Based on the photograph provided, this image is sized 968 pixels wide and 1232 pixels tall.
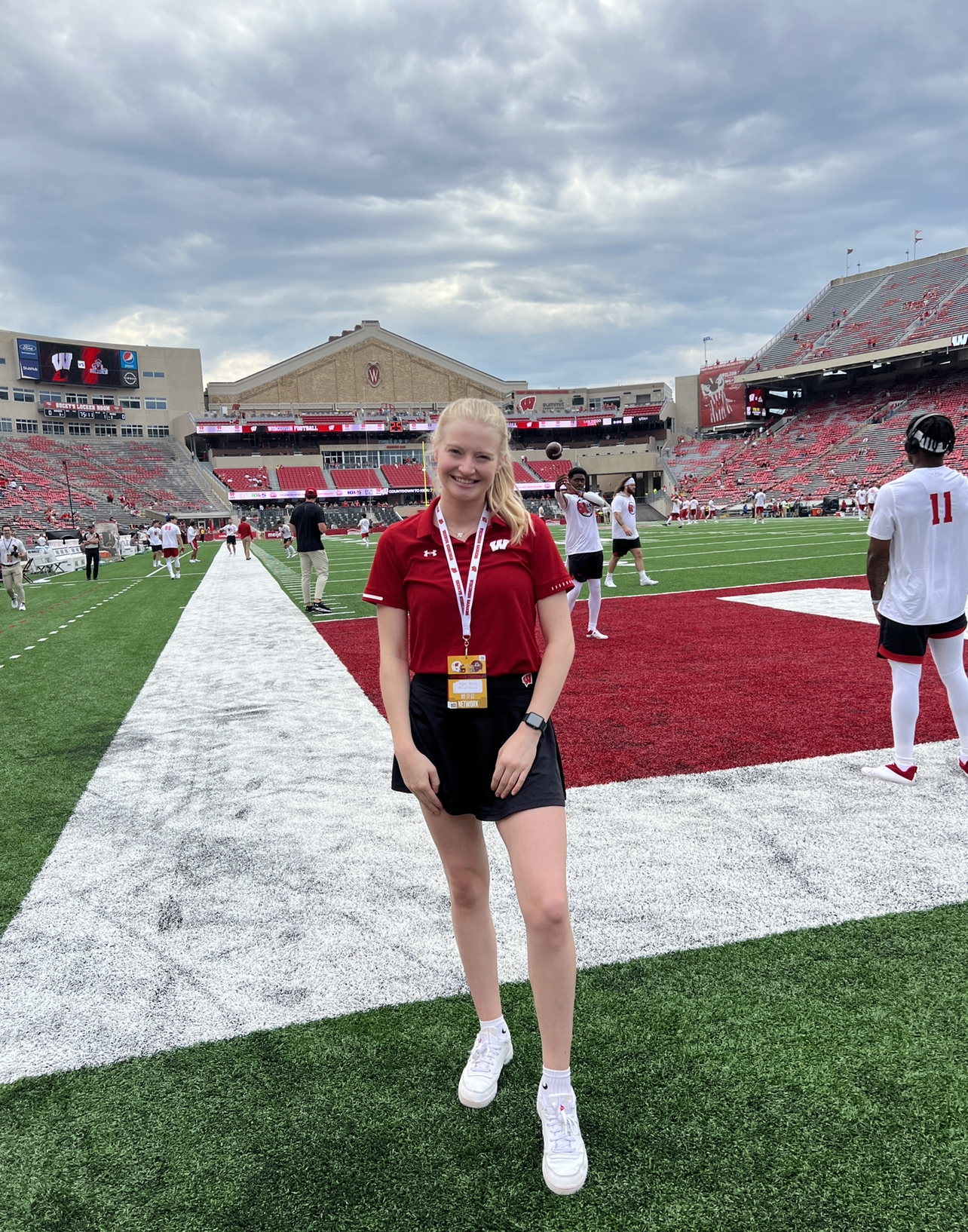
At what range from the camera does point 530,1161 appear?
6.84ft

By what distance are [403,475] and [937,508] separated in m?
74.0

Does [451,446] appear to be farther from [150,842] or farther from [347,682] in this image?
[347,682]

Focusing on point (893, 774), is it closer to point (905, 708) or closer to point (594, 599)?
point (905, 708)

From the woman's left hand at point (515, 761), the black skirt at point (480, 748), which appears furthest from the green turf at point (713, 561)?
the woman's left hand at point (515, 761)

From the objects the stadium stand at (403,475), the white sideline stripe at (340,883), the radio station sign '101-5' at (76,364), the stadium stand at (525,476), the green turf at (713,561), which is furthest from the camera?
the stadium stand at (525,476)

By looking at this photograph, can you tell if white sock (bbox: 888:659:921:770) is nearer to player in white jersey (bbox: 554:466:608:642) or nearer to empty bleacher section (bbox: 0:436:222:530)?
player in white jersey (bbox: 554:466:608:642)

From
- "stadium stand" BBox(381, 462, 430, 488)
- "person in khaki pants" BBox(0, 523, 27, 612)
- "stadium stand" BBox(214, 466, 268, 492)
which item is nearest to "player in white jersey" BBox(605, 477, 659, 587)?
"person in khaki pants" BBox(0, 523, 27, 612)

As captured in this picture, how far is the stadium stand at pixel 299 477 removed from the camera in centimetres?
7118

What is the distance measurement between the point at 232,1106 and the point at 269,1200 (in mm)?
392

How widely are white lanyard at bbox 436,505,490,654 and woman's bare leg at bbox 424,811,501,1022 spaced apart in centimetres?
53

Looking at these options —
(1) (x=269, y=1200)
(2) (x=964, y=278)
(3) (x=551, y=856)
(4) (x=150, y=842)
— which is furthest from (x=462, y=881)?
(2) (x=964, y=278)

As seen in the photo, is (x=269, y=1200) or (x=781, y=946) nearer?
(x=269, y=1200)

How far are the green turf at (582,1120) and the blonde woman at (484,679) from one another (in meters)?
0.19

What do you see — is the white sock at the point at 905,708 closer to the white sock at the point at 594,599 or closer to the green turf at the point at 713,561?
the white sock at the point at 594,599
